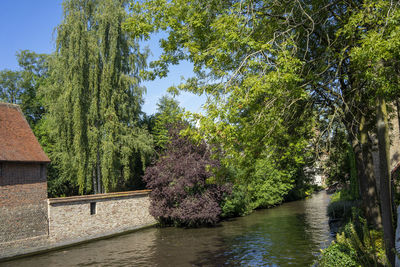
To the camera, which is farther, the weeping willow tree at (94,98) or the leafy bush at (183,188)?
the weeping willow tree at (94,98)

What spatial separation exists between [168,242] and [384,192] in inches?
557

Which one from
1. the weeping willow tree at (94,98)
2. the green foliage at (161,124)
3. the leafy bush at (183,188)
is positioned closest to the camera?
the leafy bush at (183,188)

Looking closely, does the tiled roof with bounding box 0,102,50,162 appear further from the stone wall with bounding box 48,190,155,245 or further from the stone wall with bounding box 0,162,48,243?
the stone wall with bounding box 48,190,155,245

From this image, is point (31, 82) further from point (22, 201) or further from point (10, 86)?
point (22, 201)

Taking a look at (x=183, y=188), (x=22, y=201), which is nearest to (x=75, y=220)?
(x=22, y=201)

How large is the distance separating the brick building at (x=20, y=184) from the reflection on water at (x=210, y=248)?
1.65 m

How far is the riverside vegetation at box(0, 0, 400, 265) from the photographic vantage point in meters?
7.42

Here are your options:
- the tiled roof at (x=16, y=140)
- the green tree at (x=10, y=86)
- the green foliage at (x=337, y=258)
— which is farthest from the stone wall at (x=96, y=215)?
the green tree at (x=10, y=86)

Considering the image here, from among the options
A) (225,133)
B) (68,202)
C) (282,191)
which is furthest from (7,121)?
(282,191)

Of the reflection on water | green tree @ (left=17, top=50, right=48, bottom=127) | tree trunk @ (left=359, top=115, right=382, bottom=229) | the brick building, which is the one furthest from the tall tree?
green tree @ (left=17, top=50, right=48, bottom=127)

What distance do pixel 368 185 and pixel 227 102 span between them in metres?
6.21

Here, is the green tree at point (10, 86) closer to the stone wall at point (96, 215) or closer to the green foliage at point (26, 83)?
the green foliage at point (26, 83)

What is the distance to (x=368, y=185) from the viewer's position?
35.5ft

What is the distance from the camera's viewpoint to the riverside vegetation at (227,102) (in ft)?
24.3
